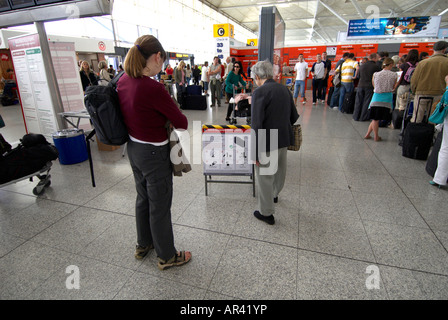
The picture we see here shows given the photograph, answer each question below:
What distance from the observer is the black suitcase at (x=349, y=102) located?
8.15 m

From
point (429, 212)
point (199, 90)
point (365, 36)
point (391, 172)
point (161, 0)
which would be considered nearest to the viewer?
point (429, 212)

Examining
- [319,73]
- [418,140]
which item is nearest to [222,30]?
[319,73]

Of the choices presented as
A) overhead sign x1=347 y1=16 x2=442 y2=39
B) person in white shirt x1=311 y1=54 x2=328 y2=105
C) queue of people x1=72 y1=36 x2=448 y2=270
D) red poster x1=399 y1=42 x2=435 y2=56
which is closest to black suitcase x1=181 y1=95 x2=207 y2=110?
person in white shirt x1=311 y1=54 x2=328 y2=105

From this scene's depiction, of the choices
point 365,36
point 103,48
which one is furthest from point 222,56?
point 365,36

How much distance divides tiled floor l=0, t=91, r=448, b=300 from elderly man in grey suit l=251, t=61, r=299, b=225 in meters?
0.54

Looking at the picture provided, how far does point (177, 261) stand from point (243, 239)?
660 mm

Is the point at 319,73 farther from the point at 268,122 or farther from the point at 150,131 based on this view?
the point at 150,131

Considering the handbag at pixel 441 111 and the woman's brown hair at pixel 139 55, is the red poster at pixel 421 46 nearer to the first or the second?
the handbag at pixel 441 111

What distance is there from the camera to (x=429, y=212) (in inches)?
108

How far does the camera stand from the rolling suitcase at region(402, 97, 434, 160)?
4070 millimetres

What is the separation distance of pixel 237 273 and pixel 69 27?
1630 centimetres

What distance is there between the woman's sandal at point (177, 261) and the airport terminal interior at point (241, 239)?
0.14 ft

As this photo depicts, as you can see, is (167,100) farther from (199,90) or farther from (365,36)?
(365,36)

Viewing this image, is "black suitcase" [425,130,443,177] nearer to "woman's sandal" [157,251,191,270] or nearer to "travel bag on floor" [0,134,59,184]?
"woman's sandal" [157,251,191,270]
